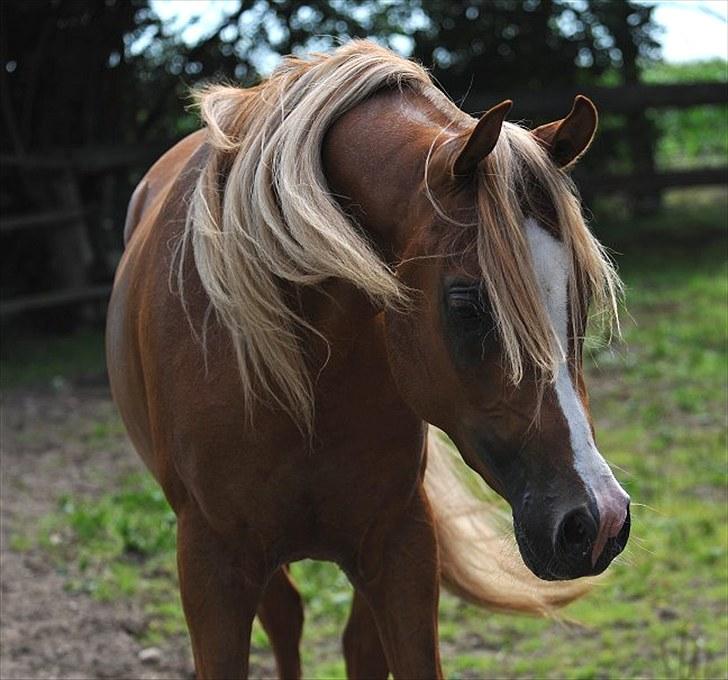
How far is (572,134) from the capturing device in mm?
2121

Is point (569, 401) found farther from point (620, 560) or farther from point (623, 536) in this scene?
point (620, 560)

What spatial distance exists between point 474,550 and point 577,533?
5.04ft

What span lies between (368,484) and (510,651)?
1794 millimetres

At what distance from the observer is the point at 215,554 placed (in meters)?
2.55

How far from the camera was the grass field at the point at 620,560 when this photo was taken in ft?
13.0

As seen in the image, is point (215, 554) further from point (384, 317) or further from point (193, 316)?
point (384, 317)

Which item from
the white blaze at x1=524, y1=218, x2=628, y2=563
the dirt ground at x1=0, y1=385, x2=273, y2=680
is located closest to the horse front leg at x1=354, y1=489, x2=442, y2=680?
the white blaze at x1=524, y1=218, x2=628, y2=563

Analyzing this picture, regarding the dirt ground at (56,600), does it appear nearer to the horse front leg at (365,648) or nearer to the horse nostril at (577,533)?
the horse front leg at (365,648)

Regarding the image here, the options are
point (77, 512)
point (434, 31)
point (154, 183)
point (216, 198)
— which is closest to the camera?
point (216, 198)

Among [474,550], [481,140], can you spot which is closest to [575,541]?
[481,140]

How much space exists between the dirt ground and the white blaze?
2389 mm

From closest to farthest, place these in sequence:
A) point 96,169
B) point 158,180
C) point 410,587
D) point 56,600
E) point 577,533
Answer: point 577,533 → point 410,587 → point 158,180 → point 56,600 → point 96,169

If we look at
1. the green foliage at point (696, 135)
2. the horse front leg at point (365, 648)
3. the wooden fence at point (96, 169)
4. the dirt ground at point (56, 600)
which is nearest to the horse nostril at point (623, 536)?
the horse front leg at point (365, 648)

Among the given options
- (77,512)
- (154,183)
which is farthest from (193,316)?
(77,512)
